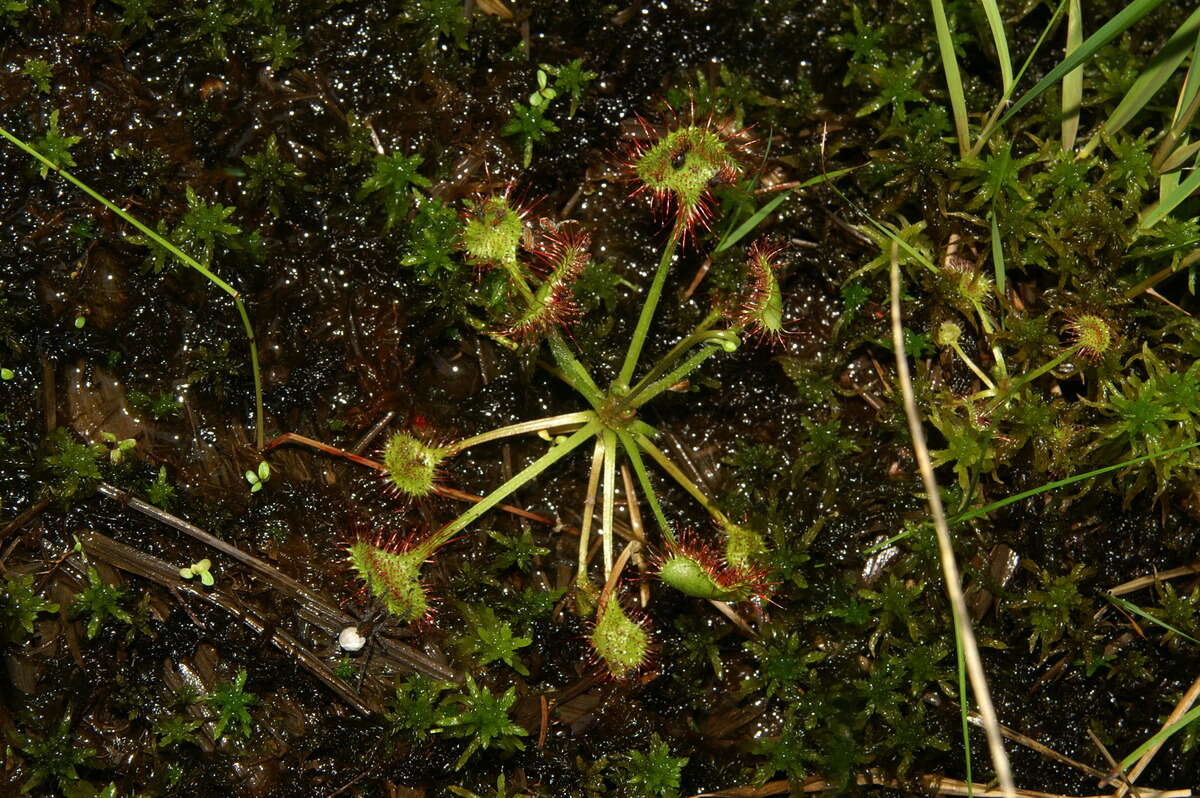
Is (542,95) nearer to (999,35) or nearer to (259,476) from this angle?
(999,35)

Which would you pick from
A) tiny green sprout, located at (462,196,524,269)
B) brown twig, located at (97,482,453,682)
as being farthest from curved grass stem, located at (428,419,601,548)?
tiny green sprout, located at (462,196,524,269)

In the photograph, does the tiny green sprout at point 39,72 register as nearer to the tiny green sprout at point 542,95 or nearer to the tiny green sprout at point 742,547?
the tiny green sprout at point 542,95

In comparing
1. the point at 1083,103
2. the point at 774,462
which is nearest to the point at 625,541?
the point at 774,462

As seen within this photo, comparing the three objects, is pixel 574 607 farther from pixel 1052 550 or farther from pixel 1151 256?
pixel 1151 256

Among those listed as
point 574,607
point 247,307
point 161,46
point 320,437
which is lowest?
point 574,607

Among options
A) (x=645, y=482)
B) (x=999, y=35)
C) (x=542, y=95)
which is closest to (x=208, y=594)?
(x=645, y=482)

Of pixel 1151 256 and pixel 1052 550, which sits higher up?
pixel 1151 256
